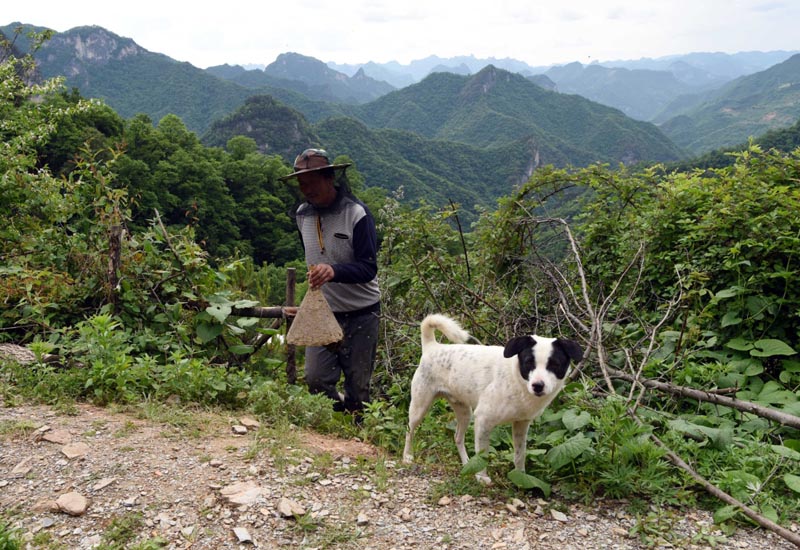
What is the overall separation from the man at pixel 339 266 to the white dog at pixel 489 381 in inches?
28.5

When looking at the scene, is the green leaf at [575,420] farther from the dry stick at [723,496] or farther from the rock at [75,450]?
the rock at [75,450]

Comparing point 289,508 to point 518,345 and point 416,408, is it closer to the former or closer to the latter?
point 416,408

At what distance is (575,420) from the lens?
328 cm

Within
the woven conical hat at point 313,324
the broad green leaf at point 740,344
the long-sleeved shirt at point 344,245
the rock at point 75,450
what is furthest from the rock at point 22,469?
the broad green leaf at point 740,344

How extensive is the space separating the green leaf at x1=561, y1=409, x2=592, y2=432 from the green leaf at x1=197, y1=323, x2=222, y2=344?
9.82ft

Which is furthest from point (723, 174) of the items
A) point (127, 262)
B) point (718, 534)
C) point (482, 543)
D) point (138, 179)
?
point (138, 179)

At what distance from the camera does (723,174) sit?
17.2 ft

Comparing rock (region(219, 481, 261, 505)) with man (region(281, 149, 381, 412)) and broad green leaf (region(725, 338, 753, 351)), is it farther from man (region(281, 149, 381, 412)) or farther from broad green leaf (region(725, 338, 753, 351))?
broad green leaf (region(725, 338, 753, 351))

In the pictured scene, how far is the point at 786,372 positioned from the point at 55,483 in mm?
4793

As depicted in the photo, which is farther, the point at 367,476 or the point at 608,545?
the point at 367,476

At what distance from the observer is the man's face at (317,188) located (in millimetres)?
3936

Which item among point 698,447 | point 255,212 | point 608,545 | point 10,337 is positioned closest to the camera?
point 608,545

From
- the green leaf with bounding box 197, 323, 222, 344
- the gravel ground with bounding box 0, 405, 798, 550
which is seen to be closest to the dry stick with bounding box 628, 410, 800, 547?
the gravel ground with bounding box 0, 405, 798, 550

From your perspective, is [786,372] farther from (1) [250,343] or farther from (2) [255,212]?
(2) [255,212]
